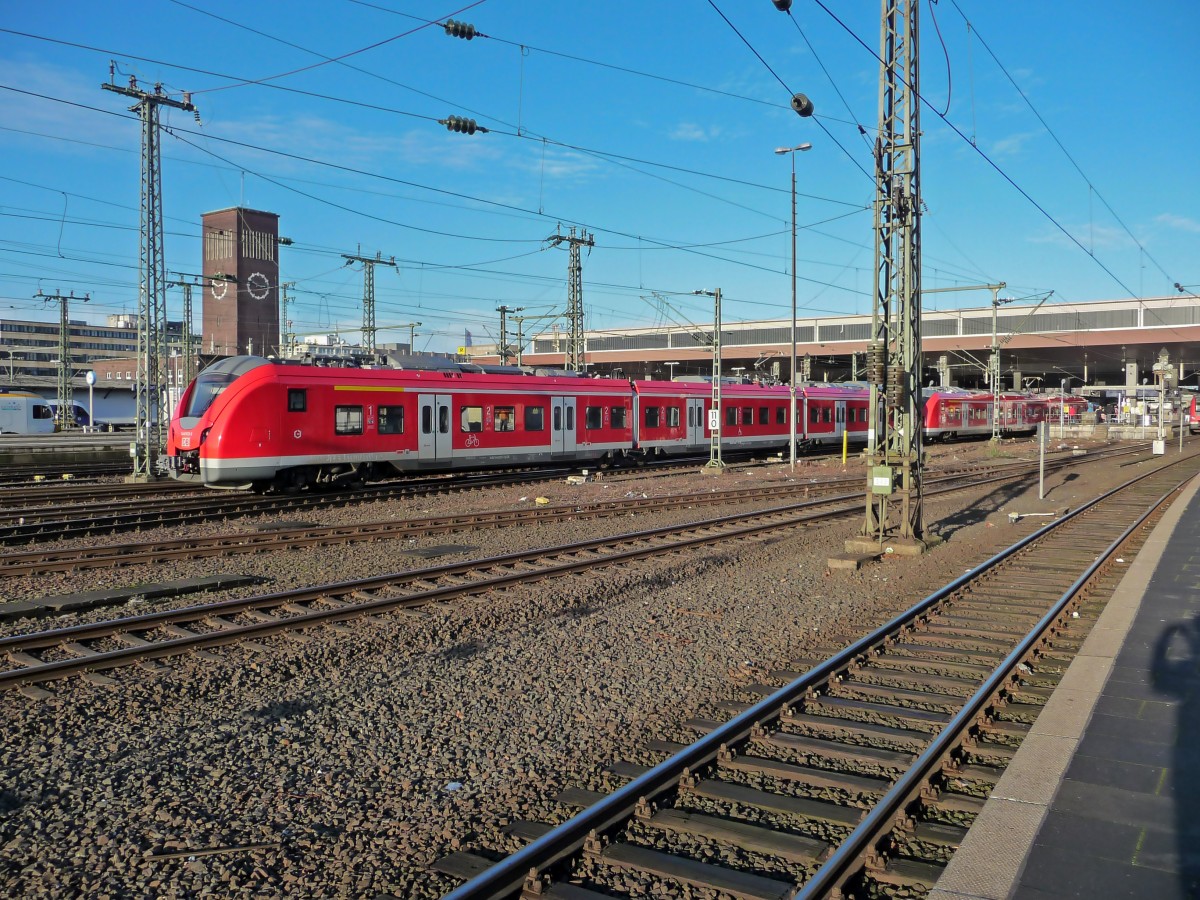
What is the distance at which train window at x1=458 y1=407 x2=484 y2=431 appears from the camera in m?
23.5

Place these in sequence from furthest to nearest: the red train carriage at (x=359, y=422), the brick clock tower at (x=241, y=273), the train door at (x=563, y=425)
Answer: the brick clock tower at (x=241, y=273) < the train door at (x=563, y=425) < the red train carriage at (x=359, y=422)

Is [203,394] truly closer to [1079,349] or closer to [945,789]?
[945,789]

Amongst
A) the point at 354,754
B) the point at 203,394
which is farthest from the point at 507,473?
the point at 354,754

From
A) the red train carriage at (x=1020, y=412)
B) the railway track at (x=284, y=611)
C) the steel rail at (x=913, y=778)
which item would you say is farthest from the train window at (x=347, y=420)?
the red train carriage at (x=1020, y=412)

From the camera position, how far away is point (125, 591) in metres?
10.3

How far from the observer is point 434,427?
22.7 meters

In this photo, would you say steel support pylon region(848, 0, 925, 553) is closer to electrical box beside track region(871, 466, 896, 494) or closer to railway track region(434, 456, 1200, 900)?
electrical box beside track region(871, 466, 896, 494)

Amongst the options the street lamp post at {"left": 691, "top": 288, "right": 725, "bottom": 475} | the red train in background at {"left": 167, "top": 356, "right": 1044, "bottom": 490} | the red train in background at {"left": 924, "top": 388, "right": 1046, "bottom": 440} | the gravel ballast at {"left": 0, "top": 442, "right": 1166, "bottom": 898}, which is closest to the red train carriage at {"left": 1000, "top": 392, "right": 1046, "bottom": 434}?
the red train in background at {"left": 924, "top": 388, "right": 1046, "bottom": 440}

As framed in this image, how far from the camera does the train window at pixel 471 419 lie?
23486 mm

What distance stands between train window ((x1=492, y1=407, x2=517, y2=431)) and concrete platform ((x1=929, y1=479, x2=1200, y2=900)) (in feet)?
59.3

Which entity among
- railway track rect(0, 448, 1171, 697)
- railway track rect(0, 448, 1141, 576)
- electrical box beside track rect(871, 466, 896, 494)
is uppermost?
electrical box beside track rect(871, 466, 896, 494)

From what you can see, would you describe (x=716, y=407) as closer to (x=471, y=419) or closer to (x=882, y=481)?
(x=471, y=419)

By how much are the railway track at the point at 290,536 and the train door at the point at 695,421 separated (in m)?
10.9

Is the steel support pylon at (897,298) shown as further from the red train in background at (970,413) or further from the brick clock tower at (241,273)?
the brick clock tower at (241,273)
